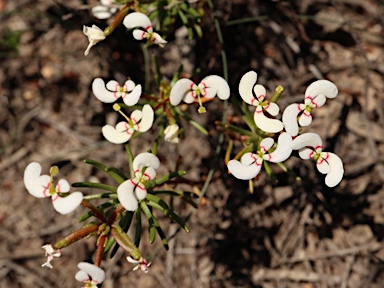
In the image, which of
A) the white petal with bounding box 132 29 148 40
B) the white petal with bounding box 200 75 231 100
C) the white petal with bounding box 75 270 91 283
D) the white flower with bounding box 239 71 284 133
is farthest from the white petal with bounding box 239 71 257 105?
the white petal with bounding box 75 270 91 283

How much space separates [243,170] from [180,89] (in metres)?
0.51

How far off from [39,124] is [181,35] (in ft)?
4.79

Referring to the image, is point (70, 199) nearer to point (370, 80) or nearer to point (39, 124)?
point (39, 124)

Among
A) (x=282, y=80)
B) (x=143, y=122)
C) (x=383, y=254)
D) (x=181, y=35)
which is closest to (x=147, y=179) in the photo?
(x=143, y=122)

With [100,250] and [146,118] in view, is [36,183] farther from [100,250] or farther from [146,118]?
[146,118]

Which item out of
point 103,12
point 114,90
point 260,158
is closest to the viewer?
point 260,158

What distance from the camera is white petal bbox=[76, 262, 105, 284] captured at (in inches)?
80.7

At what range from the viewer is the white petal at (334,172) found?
88.9 inches

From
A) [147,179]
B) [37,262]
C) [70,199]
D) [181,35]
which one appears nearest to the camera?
[70,199]

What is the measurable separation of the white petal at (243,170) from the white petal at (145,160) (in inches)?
14.1

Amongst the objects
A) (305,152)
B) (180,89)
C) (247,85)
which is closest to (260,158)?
(305,152)

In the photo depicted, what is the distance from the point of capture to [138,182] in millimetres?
2203

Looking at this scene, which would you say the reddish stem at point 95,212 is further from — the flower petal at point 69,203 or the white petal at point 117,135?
the white petal at point 117,135

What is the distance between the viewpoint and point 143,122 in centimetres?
236
